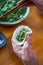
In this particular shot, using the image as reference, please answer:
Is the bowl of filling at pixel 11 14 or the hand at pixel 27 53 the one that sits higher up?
the bowl of filling at pixel 11 14

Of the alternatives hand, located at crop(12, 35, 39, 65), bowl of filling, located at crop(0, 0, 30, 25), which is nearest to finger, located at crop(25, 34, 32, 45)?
hand, located at crop(12, 35, 39, 65)

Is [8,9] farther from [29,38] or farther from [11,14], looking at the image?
[29,38]

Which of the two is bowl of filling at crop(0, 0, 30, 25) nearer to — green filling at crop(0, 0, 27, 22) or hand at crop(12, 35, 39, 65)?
green filling at crop(0, 0, 27, 22)

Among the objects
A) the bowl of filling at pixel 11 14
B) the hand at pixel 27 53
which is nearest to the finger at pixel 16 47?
the hand at pixel 27 53

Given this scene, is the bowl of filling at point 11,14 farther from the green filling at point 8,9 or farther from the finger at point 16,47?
the finger at point 16,47

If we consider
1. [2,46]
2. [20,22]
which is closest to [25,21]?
[20,22]

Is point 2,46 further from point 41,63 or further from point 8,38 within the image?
point 41,63
